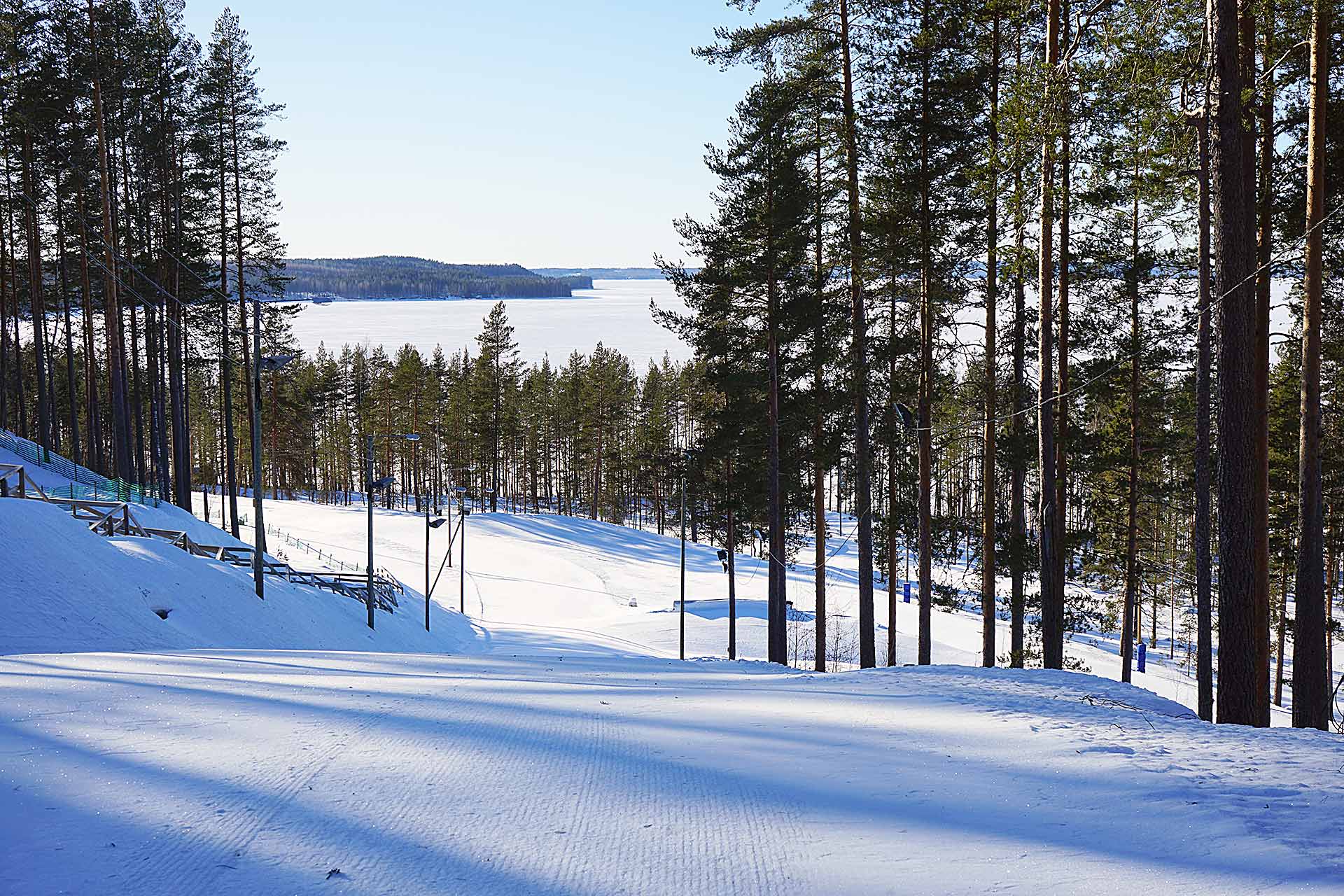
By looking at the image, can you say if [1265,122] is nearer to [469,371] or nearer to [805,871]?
[805,871]

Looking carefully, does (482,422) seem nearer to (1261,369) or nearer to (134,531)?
(134,531)

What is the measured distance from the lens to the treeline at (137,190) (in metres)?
24.7

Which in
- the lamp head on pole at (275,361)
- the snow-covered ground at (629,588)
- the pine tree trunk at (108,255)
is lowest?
the snow-covered ground at (629,588)

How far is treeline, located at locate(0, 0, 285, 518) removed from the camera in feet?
80.9

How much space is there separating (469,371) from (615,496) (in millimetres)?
19174

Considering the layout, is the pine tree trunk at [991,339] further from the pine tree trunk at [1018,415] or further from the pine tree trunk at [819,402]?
the pine tree trunk at [819,402]

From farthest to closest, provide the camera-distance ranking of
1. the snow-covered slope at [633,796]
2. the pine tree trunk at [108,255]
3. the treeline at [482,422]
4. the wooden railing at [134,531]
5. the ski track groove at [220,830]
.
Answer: the treeline at [482,422]
the pine tree trunk at [108,255]
the wooden railing at [134,531]
the snow-covered slope at [633,796]
the ski track groove at [220,830]

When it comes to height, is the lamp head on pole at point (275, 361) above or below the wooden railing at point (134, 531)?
above

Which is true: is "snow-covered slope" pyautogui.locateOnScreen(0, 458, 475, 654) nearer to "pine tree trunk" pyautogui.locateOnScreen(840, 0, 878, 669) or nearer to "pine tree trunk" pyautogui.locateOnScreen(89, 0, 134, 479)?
"pine tree trunk" pyautogui.locateOnScreen(89, 0, 134, 479)

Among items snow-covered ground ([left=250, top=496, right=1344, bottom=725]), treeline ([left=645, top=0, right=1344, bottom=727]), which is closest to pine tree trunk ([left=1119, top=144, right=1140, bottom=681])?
treeline ([left=645, top=0, right=1344, bottom=727])

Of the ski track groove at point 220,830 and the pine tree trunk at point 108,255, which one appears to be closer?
the ski track groove at point 220,830

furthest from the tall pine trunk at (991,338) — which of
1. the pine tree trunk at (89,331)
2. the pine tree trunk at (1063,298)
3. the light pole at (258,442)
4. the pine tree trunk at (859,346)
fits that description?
the pine tree trunk at (89,331)

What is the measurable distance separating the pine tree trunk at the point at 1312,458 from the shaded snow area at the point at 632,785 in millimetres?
5730

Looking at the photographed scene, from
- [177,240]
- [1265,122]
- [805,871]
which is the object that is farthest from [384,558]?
[805,871]
